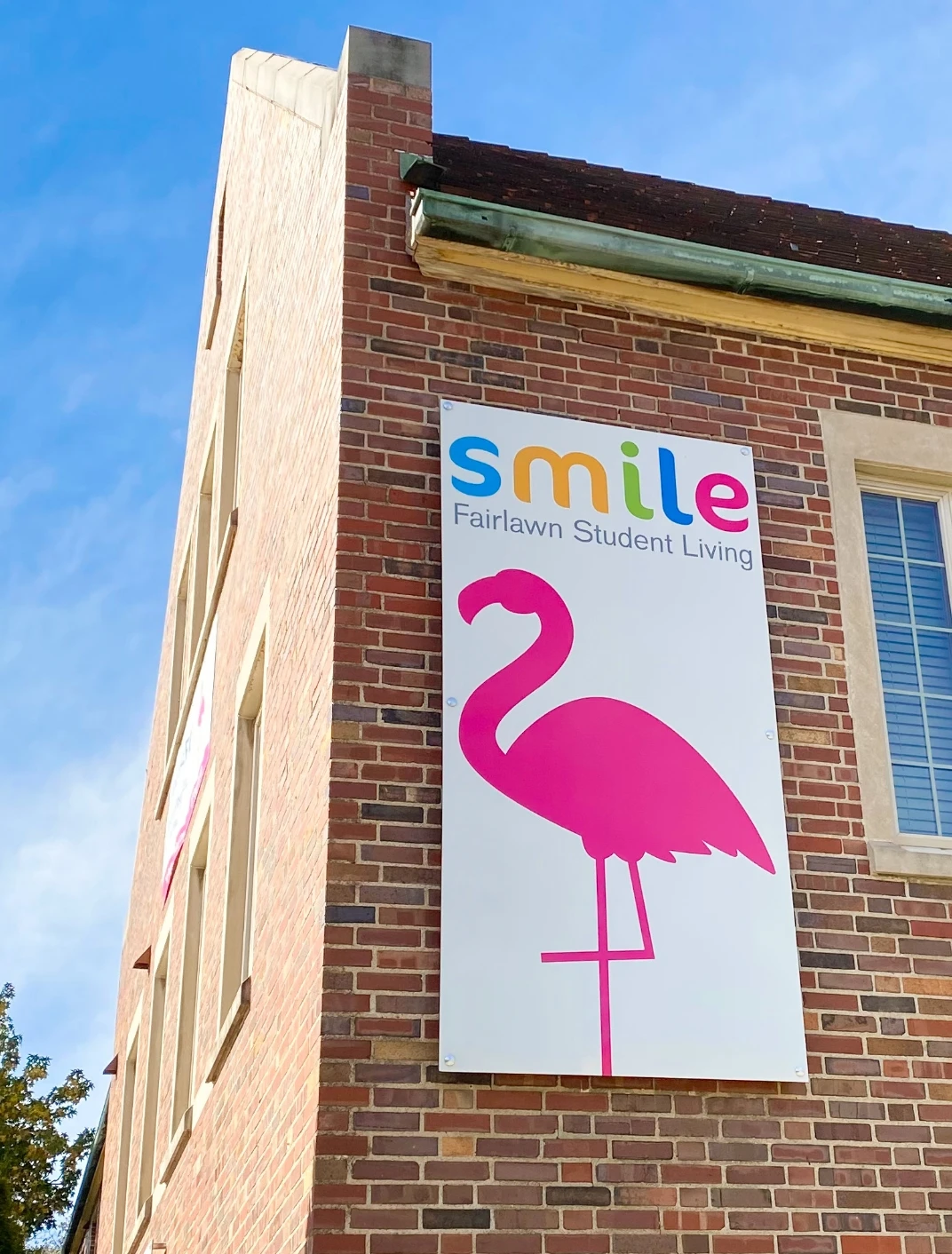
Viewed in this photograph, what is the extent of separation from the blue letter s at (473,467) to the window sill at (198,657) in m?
4.10

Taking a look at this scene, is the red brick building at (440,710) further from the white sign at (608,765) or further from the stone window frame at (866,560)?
the white sign at (608,765)

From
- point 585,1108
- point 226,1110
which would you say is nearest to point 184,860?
point 226,1110

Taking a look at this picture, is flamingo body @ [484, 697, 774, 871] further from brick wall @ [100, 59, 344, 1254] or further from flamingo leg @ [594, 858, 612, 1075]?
brick wall @ [100, 59, 344, 1254]

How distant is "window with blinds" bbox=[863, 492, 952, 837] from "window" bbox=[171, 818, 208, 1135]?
16.5 ft

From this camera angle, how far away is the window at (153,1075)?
1281 cm

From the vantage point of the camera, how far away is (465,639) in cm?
663

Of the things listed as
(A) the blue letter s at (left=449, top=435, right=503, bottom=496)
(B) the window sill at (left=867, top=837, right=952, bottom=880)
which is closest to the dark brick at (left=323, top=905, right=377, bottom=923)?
(A) the blue letter s at (left=449, top=435, right=503, bottom=496)

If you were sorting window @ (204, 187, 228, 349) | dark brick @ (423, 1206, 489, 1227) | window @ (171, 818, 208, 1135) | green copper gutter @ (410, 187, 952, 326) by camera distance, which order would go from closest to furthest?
dark brick @ (423, 1206, 489, 1227) → green copper gutter @ (410, 187, 952, 326) → window @ (171, 818, 208, 1135) → window @ (204, 187, 228, 349)

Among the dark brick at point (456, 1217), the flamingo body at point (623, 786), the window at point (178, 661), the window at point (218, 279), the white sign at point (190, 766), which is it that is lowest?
the dark brick at point (456, 1217)

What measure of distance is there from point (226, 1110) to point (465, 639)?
10.2ft

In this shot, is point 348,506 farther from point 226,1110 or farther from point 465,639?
point 226,1110

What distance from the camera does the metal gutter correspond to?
763 inches

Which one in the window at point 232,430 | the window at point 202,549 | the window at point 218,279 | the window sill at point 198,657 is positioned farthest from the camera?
the window at point 218,279

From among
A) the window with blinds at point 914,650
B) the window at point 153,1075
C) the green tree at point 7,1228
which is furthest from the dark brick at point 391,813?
the green tree at point 7,1228
